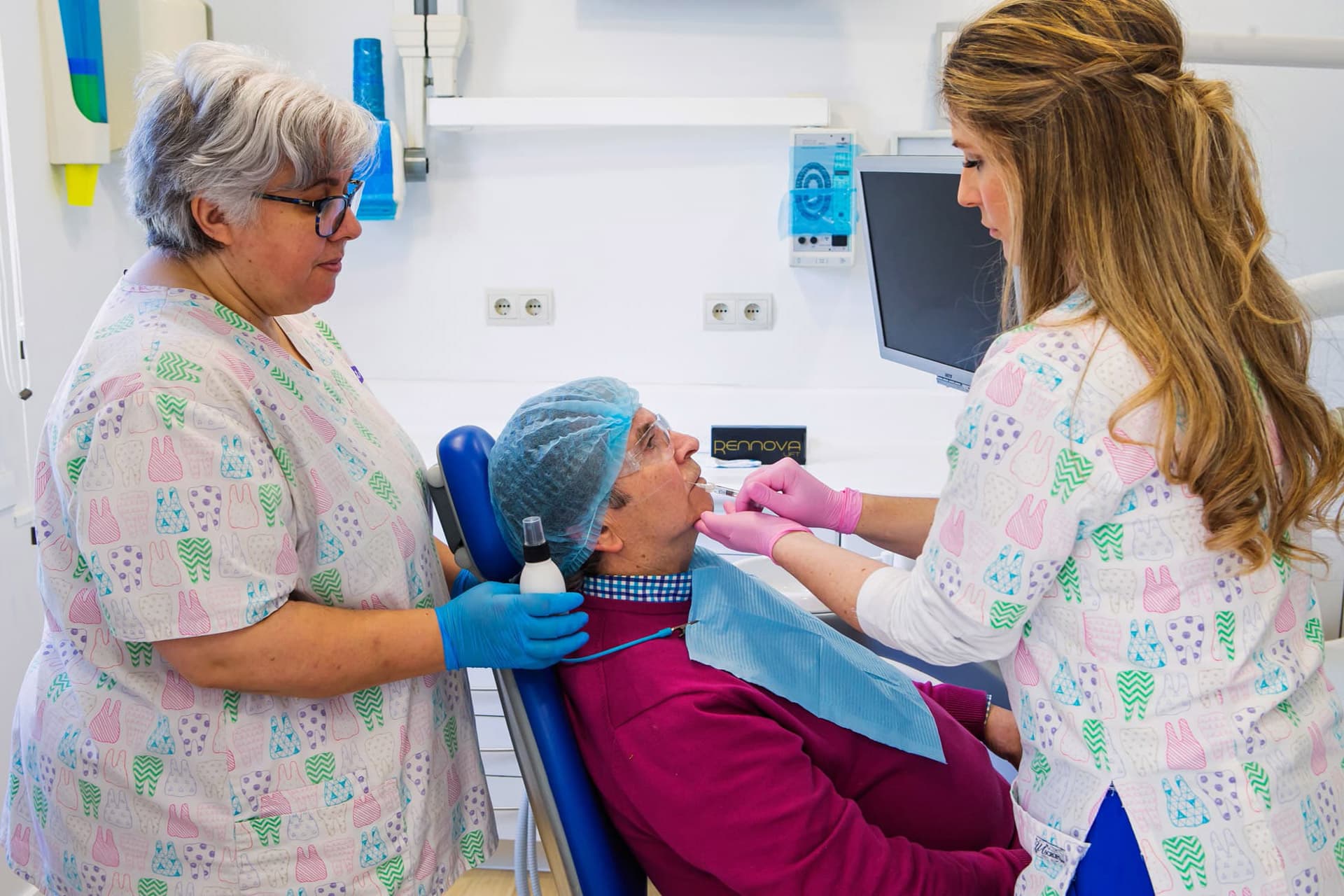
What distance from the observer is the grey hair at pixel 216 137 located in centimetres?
116

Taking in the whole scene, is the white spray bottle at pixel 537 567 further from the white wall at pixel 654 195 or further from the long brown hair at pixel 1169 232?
the white wall at pixel 654 195

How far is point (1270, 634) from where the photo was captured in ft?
3.32

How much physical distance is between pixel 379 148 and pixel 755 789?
75.7 inches

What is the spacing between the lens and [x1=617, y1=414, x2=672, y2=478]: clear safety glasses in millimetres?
1384

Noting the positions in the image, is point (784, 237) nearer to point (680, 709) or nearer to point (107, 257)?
point (107, 257)

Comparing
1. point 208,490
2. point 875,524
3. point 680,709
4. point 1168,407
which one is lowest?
point 680,709

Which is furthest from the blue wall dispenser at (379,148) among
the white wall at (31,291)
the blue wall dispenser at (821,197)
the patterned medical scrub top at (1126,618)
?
the patterned medical scrub top at (1126,618)

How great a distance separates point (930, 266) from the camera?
2070 millimetres

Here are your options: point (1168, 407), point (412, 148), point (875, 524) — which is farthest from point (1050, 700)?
point (412, 148)

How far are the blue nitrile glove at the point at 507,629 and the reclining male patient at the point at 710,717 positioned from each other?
96mm

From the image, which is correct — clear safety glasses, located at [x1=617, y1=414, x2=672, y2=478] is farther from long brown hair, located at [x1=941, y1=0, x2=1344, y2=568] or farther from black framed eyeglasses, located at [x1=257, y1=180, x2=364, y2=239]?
long brown hair, located at [x1=941, y1=0, x2=1344, y2=568]

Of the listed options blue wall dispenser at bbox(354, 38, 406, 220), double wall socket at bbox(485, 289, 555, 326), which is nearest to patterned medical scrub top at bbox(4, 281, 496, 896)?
blue wall dispenser at bbox(354, 38, 406, 220)

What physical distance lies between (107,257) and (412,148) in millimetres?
719

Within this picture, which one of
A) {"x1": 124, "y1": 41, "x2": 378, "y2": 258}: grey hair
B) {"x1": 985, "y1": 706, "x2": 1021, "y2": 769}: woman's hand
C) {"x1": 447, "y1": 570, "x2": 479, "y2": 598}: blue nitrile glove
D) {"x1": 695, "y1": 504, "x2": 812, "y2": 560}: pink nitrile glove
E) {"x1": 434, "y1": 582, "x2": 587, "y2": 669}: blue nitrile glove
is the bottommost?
{"x1": 985, "y1": 706, "x2": 1021, "y2": 769}: woman's hand
